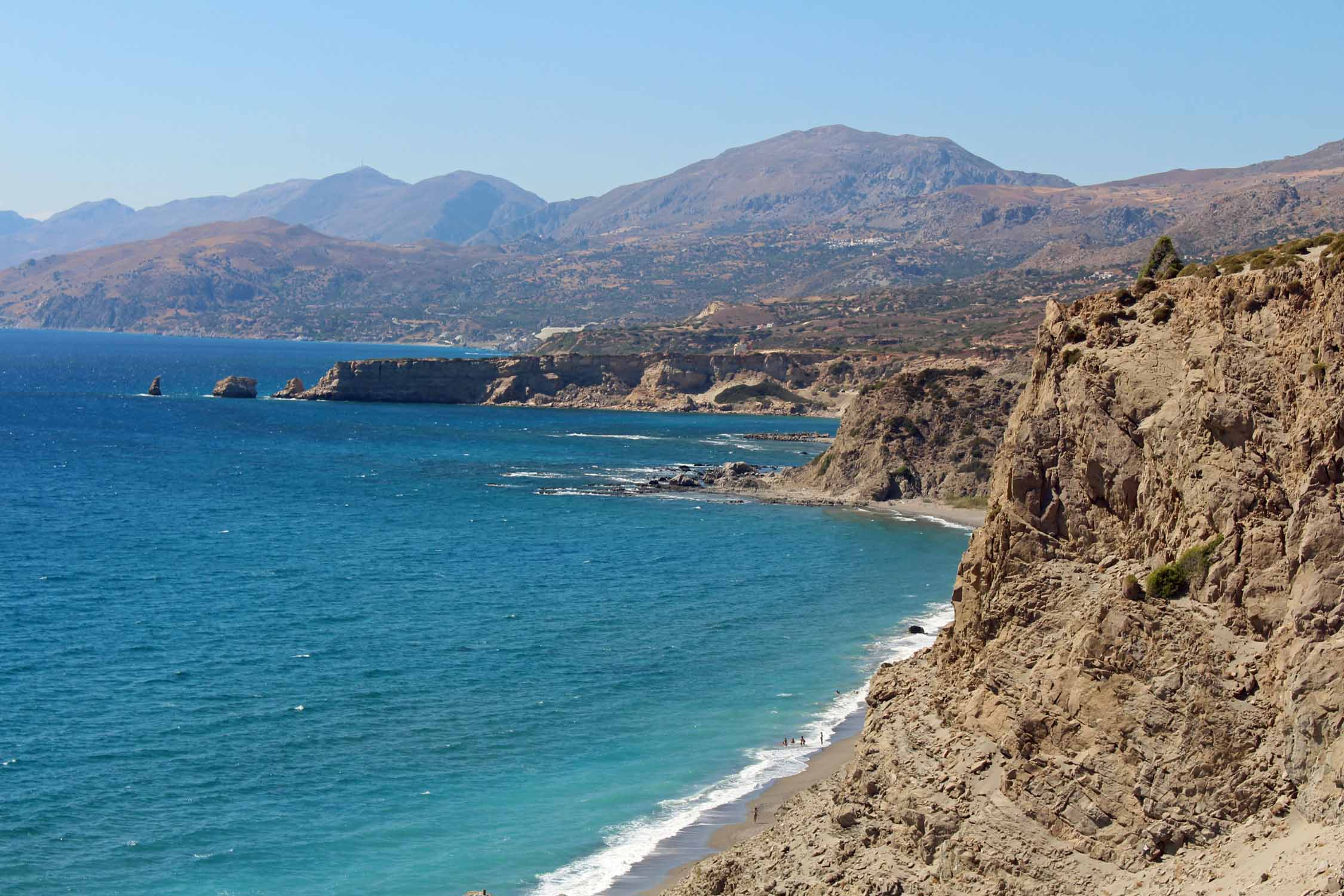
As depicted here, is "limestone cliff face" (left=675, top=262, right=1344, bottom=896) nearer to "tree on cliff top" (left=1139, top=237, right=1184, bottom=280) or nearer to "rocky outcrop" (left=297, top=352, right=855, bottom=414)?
"tree on cliff top" (left=1139, top=237, right=1184, bottom=280)

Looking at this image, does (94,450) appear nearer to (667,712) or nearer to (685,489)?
(685,489)

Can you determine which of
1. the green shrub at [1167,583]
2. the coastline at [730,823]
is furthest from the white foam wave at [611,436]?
the green shrub at [1167,583]

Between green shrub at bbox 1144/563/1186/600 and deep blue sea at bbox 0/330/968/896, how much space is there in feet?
50.8

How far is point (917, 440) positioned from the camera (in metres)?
103

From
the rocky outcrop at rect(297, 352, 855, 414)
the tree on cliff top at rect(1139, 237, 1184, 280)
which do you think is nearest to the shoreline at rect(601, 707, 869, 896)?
the tree on cliff top at rect(1139, 237, 1184, 280)

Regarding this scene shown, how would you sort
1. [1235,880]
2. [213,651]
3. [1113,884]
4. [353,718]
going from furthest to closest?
1. [213,651]
2. [353,718]
3. [1113,884]
4. [1235,880]

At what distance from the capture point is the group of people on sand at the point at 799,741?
4128 cm

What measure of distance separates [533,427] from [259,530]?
272 ft

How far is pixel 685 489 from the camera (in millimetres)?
104625

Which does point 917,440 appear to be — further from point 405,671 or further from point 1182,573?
point 1182,573

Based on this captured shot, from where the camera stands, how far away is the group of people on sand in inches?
1625

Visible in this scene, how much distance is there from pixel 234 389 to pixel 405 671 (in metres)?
155

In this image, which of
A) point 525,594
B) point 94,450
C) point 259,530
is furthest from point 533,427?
point 525,594

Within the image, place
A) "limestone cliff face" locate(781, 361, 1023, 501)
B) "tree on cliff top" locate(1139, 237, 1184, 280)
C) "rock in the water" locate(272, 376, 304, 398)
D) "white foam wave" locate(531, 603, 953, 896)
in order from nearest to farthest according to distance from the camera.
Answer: "white foam wave" locate(531, 603, 953, 896)
"tree on cliff top" locate(1139, 237, 1184, 280)
"limestone cliff face" locate(781, 361, 1023, 501)
"rock in the water" locate(272, 376, 304, 398)
